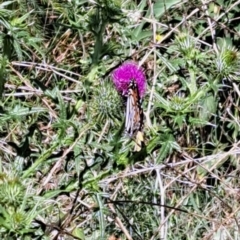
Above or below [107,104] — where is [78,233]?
below

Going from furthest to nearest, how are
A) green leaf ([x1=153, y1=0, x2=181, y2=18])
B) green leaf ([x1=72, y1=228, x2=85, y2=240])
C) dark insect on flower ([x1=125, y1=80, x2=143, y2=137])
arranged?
green leaf ([x1=153, y1=0, x2=181, y2=18])
green leaf ([x1=72, y1=228, x2=85, y2=240])
dark insect on flower ([x1=125, y1=80, x2=143, y2=137])

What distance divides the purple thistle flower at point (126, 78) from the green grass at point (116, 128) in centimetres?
3

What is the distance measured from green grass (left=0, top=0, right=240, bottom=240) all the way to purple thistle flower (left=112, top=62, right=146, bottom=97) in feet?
0.11

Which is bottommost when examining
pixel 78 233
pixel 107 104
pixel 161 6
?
pixel 78 233

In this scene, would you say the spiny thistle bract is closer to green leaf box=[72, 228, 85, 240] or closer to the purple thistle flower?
the purple thistle flower

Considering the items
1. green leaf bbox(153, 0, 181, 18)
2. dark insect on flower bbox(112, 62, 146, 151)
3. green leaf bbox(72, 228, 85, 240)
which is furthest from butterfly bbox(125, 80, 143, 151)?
green leaf bbox(153, 0, 181, 18)

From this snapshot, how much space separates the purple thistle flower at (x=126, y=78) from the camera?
1.57 meters

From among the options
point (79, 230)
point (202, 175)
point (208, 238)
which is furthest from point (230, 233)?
point (79, 230)

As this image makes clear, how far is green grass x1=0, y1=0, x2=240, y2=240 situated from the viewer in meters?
1.54

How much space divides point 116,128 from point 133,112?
0.67 ft

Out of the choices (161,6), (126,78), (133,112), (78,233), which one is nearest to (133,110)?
(133,112)

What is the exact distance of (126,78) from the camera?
5.20 ft

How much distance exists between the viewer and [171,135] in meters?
1.53

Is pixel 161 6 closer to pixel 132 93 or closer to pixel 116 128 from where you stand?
pixel 116 128
